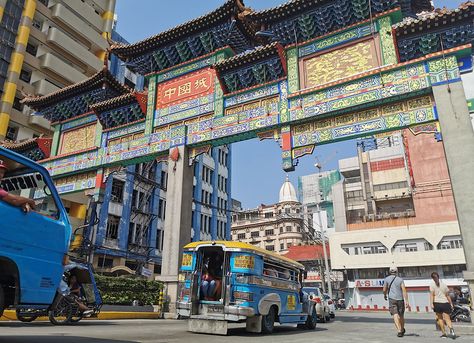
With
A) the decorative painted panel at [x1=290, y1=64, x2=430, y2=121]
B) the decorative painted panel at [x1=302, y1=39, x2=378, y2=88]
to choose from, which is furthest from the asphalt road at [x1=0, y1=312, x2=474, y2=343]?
the decorative painted panel at [x1=302, y1=39, x2=378, y2=88]

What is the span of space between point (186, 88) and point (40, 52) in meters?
27.9

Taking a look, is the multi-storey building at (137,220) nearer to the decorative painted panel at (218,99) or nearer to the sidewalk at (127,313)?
the sidewalk at (127,313)

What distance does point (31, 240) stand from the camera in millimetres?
4734

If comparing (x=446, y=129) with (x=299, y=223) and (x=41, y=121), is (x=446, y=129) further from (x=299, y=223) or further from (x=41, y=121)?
(x=299, y=223)

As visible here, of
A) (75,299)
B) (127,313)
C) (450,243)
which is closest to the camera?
(75,299)

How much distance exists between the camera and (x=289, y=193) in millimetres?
95500

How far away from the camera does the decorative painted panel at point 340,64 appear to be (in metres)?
14.7

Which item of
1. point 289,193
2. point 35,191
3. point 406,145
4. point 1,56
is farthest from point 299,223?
point 35,191

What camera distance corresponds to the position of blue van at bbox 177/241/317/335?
8953 mm

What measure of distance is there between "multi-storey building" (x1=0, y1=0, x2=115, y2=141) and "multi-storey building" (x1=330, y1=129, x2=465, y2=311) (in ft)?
122

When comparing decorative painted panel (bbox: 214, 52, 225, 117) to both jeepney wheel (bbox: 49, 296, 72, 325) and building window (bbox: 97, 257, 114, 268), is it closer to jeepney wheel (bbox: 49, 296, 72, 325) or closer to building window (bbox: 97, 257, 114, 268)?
jeepney wheel (bbox: 49, 296, 72, 325)

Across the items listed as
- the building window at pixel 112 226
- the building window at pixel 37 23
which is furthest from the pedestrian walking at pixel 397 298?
the building window at pixel 37 23

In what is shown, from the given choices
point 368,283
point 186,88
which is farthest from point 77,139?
point 368,283

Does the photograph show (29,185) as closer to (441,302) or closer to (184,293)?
(184,293)
